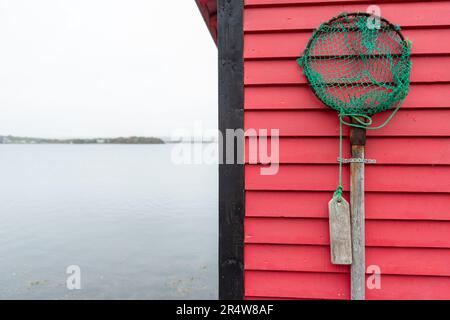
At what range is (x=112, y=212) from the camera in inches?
712

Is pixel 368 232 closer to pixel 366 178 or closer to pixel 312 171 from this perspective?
pixel 366 178

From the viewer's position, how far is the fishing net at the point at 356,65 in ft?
7.11

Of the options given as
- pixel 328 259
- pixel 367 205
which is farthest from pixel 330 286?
pixel 367 205

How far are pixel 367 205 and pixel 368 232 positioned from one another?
6.6 inches

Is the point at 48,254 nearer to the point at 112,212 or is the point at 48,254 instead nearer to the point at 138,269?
the point at 138,269

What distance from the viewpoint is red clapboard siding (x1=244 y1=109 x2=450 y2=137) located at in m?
2.18

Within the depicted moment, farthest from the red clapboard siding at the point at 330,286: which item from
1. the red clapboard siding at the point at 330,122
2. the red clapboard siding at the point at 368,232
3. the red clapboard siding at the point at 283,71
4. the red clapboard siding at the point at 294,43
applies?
the red clapboard siding at the point at 294,43

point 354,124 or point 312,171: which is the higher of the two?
point 354,124

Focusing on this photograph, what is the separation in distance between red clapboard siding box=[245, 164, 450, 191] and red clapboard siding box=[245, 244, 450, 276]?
379 millimetres

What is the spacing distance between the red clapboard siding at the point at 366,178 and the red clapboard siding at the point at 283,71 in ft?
1.79

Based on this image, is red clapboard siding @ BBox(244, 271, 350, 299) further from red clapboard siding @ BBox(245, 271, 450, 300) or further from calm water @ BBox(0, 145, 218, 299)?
calm water @ BBox(0, 145, 218, 299)

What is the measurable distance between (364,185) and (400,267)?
21.6 inches

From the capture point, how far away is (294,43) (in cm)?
225

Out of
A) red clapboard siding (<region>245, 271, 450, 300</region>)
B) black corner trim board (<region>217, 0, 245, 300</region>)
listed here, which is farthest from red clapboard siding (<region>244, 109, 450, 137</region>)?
red clapboard siding (<region>245, 271, 450, 300</region>)
